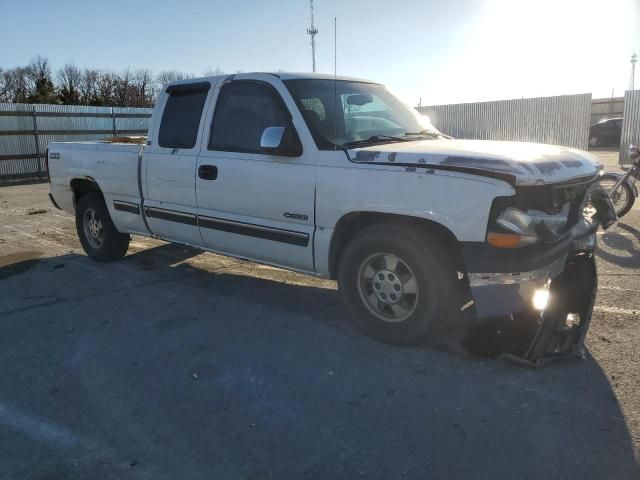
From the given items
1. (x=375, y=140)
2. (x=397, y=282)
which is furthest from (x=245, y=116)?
(x=397, y=282)

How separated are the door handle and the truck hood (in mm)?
1392

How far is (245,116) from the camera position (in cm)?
478

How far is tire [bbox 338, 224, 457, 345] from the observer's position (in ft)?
12.1

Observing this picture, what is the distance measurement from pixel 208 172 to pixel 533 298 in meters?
2.86

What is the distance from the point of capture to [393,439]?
9.31 feet

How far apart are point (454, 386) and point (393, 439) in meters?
0.70

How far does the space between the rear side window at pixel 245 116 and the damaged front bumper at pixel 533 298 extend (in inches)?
77.5

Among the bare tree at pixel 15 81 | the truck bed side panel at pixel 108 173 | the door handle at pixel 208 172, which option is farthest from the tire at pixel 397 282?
the bare tree at pixel 15 81

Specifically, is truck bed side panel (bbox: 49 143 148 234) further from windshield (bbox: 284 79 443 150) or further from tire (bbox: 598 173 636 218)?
tire (bbox: 598 173 636 218)

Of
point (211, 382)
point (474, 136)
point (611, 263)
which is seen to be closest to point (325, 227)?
point (211, 382)

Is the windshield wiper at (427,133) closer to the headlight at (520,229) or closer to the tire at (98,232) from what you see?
the headlight at (520,229)

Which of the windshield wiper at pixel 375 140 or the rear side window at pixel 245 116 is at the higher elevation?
the rear side window at pixel 245 116

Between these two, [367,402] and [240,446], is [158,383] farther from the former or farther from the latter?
[367,402]

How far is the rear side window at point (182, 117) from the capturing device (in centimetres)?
514
